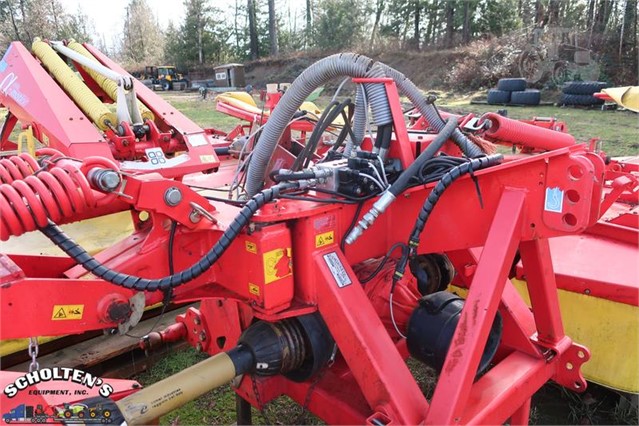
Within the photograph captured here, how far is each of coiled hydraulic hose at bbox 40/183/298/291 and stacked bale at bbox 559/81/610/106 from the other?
16.1m

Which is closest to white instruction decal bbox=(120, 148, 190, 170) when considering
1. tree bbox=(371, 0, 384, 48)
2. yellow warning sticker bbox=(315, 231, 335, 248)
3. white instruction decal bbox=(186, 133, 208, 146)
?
white instruction decal bbox=(186, 133, 208, 146)

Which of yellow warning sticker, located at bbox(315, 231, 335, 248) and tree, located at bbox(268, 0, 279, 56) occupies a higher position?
tree, located at bbox(268, 0, 279, 56)

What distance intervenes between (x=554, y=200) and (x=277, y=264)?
3.20 ft

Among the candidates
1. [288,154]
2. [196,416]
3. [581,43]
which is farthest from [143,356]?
[581,43]

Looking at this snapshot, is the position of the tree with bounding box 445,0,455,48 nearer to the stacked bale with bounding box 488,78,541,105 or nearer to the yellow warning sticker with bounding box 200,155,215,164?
the stacked bale with bounding box 488,78,541,105

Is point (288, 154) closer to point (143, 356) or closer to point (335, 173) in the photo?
point (335, 173)

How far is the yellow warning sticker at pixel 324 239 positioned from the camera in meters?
1.90

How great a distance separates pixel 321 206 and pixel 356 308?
0.40 metres

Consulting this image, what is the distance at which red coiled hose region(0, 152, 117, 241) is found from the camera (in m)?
1.40

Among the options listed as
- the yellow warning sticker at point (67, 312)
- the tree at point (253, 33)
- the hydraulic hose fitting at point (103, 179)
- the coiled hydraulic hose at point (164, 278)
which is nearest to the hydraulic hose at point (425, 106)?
the coiled hydraulic hose at point (164, 278)

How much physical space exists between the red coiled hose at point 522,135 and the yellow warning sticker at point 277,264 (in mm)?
1105

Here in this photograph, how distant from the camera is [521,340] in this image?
2.28m

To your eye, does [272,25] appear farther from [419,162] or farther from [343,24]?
[419,162]

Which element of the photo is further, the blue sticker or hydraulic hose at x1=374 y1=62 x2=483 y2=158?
hydraulic hose at x1=374 y1=62 x2=483 y2=158
